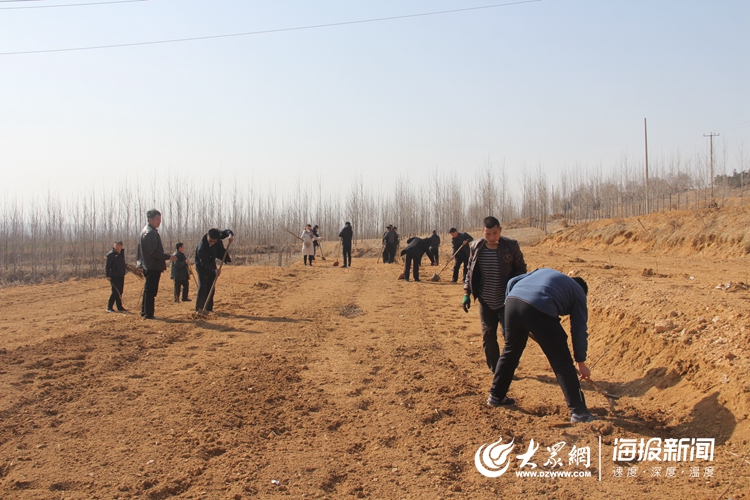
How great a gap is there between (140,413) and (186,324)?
3.99 metres

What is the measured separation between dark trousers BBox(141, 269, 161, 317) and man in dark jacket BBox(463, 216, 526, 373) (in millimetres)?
5597

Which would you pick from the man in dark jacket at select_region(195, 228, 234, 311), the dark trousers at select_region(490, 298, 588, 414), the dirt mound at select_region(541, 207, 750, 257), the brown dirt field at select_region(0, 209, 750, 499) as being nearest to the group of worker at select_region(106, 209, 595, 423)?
the dark trousers at select_region(490, 298, 588, 414)

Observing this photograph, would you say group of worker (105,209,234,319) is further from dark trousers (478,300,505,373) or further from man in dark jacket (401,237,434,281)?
man in dark jacket (401,237,434,281)

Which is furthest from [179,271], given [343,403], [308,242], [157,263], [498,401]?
[308,242]

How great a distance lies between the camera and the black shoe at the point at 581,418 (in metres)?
4.06

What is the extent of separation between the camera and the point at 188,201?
2888cm

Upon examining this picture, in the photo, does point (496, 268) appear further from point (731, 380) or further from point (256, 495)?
point (256, 495)

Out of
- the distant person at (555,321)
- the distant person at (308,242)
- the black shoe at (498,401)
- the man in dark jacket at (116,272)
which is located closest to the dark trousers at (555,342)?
the distant person at (555,321)

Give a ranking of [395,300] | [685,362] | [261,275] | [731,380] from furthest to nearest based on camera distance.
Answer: [261,275] → [395,300] → [685,362] → [731,380]

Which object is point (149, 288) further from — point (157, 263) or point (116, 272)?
point (116, 272)

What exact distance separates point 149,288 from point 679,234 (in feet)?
56.5

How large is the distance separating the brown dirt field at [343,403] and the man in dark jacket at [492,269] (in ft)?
2.79

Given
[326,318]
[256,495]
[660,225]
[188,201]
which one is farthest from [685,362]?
[188,201]

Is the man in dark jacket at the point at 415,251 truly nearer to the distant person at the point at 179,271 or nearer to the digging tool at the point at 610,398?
the distant person at the point at 179,271
